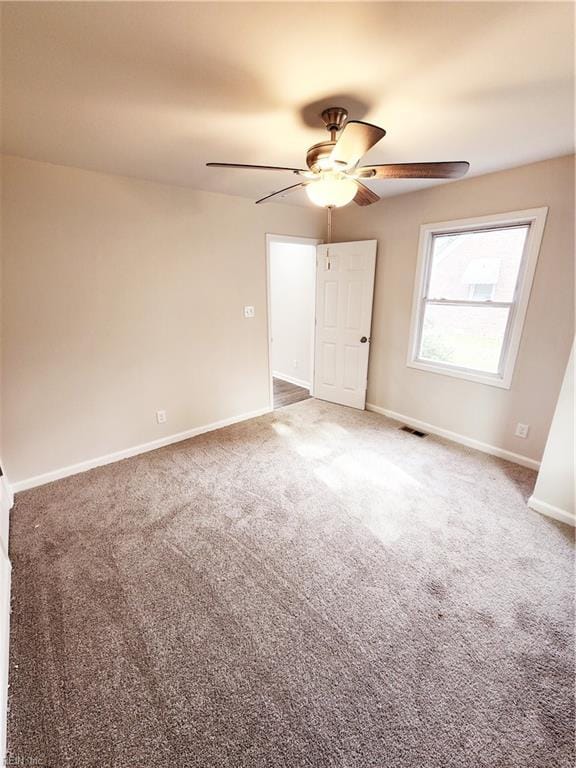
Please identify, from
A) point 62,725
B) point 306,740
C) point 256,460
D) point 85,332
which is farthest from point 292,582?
point 85,332

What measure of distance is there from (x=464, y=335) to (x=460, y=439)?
1042 mm

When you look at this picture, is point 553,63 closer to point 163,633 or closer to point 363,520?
point 363,520

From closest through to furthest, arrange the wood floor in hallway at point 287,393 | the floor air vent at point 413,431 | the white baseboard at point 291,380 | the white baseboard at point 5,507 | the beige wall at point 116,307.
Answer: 1. the white baseboard at point 5,507
2. the beige wall at point 116,307
3. the floor air vent at point 413,431
4. the wood floor in hallway at point 287,393
5. the white baseboard at point 291,380

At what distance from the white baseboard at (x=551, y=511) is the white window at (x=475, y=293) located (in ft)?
3.32

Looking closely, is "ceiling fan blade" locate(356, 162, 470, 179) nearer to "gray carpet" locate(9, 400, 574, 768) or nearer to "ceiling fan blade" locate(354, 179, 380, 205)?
"ceiling fan blade" locate(354, 179, 380, 205)

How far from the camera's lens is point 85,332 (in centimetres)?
257

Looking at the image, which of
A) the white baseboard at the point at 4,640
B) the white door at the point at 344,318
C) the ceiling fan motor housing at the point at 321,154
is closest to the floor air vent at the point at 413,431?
the white door at the point at 344,318

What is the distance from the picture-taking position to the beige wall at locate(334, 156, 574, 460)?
243cm

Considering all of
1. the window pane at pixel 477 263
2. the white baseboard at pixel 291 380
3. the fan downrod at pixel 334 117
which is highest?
the fan downrod at pixel 334 117

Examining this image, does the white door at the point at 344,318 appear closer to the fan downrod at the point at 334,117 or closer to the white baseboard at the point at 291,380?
the white baseboard at the point at 291,380

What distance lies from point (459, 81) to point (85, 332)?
2.81m

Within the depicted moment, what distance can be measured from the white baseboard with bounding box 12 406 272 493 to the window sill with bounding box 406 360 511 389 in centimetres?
193

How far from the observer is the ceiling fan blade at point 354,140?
48.8 inches

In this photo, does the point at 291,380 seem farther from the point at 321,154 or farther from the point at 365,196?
the point at 321,154
